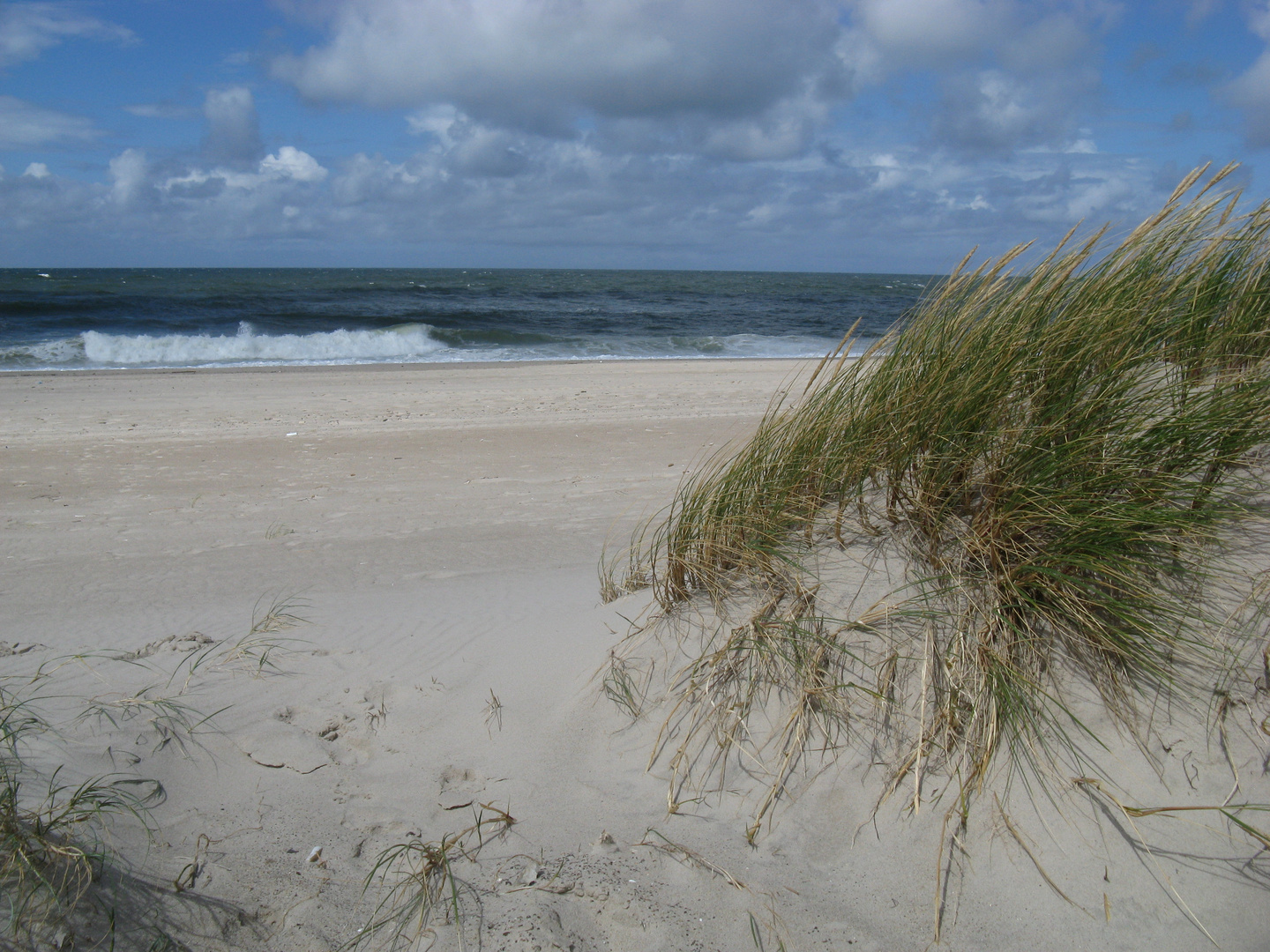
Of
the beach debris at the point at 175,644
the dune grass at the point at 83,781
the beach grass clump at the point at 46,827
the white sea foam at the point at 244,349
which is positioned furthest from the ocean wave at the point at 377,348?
the beach grass clump at the point at 46,827

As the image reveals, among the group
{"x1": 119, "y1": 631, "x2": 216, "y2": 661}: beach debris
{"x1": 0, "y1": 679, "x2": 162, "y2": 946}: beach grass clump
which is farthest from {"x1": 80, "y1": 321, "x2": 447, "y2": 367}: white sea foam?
{"x1": 0, "y1": 679, "x2": 162, "y2": 946}: beach grass clump

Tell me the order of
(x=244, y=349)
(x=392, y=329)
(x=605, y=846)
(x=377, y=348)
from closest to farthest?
(x=605, y=846), (x=244, y=349), (x=377, y=348), (x=392, y=329)

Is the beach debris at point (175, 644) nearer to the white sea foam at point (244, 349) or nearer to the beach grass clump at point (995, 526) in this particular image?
the beach grass clump at point (995, 526)

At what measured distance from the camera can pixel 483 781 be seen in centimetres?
248

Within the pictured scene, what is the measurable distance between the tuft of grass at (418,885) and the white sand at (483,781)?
0.15 ft

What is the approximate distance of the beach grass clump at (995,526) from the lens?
2.37 meters

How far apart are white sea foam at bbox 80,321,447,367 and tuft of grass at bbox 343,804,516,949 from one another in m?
16.8

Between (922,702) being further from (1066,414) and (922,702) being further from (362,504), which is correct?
(362,504)

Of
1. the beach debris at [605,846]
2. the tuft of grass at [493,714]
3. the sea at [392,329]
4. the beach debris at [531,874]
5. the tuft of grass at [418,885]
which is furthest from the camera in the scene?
the sea at [392,329]

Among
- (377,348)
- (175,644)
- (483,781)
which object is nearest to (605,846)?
(483,781)

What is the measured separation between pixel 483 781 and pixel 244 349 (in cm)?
1888

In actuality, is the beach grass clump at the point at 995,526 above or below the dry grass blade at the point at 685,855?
above

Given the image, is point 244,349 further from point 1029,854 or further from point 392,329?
point 1029,854

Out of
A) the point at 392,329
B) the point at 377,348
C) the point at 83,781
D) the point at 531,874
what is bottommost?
the point at 531,874
